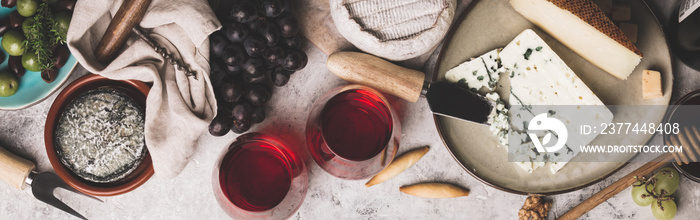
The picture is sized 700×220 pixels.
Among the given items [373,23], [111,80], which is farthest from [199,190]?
[373,23]

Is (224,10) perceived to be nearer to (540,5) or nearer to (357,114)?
(357,114)

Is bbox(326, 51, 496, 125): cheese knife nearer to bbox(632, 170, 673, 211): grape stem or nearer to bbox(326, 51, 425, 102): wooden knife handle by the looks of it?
bbox(326, 51, 425, 102): wooden knife handle

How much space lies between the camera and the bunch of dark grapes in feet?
3.18

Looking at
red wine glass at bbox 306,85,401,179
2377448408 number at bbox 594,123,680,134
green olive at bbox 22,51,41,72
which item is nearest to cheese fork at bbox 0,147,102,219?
green olive at bbox 22,51,41,72

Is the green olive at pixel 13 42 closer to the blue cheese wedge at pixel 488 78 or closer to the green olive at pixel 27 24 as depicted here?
the green olive at pixel 27 24

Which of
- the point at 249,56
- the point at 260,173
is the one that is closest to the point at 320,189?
the point at 260,173

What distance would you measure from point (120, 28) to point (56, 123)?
324mm

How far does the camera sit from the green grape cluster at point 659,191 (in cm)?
108

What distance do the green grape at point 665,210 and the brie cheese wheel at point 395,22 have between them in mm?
730

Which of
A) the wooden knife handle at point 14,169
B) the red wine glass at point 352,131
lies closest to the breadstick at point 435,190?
the red wine glass at point 352,131

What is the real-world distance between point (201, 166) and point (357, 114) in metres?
0.48

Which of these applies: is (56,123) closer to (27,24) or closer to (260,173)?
(27,24)

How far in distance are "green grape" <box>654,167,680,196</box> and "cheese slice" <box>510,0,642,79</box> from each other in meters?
0.28

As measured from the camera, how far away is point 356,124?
3.51ft
